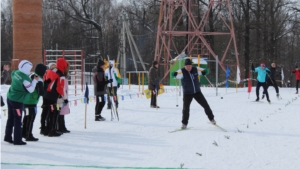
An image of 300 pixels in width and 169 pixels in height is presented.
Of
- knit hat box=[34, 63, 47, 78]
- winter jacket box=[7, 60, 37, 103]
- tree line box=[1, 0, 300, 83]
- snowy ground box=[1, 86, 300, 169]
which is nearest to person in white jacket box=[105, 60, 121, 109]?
snowy ground box=[1, 86, 300, 169]

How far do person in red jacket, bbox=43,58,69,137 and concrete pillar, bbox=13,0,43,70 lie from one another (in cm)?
2205

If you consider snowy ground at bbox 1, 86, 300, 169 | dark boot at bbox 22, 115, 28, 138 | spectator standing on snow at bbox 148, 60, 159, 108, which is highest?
spectator standing on snow at bbox 148, 60, 159, 108

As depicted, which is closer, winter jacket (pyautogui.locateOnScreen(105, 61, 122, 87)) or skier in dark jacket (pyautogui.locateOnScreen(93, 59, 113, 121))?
skier in dark jacket (pyautogui.locateOnScreen(93, 59, 113, 121))

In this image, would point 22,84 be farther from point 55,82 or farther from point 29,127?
point 55,82

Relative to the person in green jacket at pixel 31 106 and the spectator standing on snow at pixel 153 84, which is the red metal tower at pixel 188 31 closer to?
the spectator standing on snow at pixel 153 84

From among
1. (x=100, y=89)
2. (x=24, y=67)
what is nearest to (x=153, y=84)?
(x=100, y=89)

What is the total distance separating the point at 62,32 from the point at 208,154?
55525 millimetres

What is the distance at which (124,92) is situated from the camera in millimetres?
24359

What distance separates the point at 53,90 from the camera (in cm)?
947

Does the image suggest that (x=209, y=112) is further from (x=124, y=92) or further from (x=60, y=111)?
(x=124, y=92)

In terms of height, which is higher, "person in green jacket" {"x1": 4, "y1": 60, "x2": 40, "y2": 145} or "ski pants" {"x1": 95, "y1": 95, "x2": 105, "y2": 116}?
"person in green jacket" {"x1": 4, "y1": 60, "x2": 40, "y2": 145}

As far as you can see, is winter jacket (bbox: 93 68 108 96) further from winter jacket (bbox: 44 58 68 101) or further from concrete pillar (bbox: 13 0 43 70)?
concrete pillar (bbox: 13 0 43 70)

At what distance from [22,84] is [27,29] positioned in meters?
24.3

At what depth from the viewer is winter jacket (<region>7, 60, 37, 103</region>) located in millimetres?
8008
